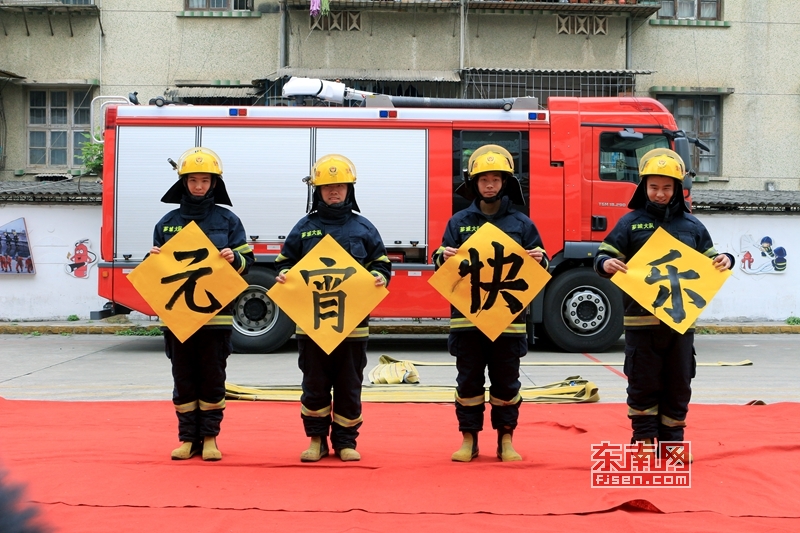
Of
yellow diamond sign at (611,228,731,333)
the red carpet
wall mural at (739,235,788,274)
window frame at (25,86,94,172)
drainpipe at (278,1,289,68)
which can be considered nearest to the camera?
the red carpet

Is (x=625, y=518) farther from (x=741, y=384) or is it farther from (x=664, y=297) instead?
(x=741, y=384)

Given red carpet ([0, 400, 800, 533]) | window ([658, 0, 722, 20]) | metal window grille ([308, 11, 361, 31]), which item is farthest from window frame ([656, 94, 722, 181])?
red carpet ([0, 400, 800, 533])

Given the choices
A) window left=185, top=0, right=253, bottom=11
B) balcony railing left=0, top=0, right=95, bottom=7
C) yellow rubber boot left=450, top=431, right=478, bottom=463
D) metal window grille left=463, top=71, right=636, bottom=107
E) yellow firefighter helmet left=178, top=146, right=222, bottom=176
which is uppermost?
window left=185, top=0, right=253, bottom=11

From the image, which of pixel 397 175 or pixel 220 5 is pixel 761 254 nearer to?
pixel 397 175

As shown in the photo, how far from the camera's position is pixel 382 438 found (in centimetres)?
588

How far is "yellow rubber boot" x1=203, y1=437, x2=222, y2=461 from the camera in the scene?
5.16 metres

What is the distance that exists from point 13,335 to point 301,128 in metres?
6.64

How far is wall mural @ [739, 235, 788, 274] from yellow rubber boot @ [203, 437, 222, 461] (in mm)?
13185

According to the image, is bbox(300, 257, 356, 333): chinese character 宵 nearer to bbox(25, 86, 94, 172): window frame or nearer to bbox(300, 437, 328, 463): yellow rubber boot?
bbox(300, 437, 328, 463): yellow rubber boot

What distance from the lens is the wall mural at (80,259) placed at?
1570 centimetres

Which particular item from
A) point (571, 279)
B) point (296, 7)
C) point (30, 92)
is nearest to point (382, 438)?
point (571, 279)

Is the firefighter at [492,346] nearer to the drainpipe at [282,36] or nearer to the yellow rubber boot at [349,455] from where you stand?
the yellow rubber boot at [349,455]

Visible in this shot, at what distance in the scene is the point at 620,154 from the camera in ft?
38.6

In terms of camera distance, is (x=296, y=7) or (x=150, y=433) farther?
(x=296, y=7)
